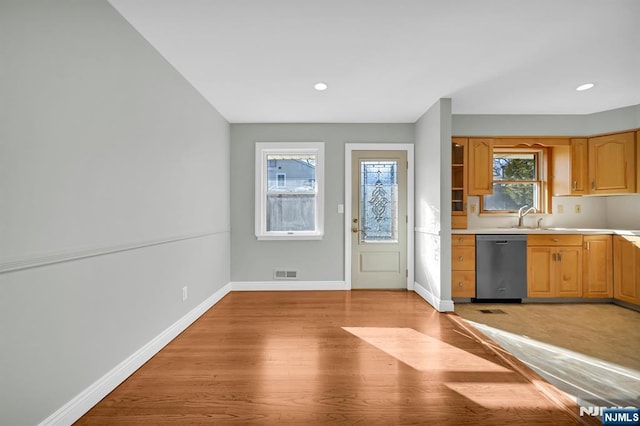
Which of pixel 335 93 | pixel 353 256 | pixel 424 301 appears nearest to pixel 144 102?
pixel 335 93

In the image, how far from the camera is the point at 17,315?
1.44 metres

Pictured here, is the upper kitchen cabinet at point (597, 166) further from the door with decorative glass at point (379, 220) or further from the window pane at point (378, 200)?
the window pane at point (378, 200)

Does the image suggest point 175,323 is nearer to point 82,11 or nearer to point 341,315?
point 341,315

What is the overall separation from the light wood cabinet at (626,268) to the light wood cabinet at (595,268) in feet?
0.28

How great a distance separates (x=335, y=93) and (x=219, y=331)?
281cm

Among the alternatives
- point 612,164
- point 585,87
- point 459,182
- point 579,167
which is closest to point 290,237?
point 459,182

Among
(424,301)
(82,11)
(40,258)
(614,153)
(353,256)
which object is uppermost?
(82,11)

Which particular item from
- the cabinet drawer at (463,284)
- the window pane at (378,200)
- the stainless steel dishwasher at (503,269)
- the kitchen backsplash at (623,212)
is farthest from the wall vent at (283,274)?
the kitchen backsplash at (623,212)

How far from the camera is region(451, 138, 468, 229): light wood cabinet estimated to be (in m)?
4.34


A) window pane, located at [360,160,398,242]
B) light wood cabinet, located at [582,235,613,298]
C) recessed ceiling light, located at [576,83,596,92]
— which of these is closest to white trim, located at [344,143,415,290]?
window pane, located at [360,160,398,242]

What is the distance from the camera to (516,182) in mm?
4621

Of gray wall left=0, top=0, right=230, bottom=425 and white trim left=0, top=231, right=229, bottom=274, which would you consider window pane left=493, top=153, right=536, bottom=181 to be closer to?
gray wall left=0, top=0, right=230, bottom=425

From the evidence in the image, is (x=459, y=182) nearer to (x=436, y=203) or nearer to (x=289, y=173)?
(x=436, y=203)

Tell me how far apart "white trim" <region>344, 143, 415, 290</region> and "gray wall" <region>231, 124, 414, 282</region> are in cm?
6
